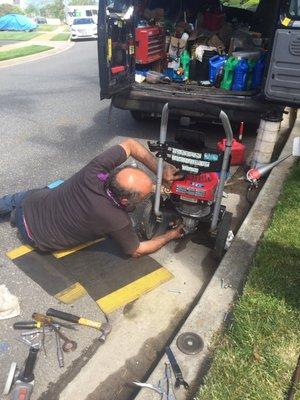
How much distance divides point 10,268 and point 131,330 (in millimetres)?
1315

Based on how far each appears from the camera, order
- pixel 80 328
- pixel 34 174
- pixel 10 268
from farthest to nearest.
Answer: pixel 34 174 → pixel 10 268 → pixel 80 328

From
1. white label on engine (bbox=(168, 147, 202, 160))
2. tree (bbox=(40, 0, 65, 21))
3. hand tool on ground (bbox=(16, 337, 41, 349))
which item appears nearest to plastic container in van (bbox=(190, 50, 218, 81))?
white label on engine (bbox=(168, 147, 202, 160))

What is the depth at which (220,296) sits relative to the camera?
2979mm

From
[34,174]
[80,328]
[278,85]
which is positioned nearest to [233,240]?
[80,328]

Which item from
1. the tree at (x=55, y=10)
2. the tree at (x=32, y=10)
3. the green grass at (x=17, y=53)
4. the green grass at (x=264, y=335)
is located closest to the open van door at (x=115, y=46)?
the green grass at (x=264, y=335)

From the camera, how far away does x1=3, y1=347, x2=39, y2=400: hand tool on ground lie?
2.33m

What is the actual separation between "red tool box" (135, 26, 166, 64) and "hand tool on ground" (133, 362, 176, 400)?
5262 millimetres

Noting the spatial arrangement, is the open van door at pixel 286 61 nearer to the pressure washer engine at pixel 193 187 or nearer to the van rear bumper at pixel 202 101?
the van rear bumper at pixel 202 101

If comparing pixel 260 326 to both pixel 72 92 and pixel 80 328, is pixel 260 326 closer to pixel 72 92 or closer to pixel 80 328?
pixel 80 328

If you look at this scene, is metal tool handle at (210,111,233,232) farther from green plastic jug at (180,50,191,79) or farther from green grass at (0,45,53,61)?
green grass at (0,45,53,61)

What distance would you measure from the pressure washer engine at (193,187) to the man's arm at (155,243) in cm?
10

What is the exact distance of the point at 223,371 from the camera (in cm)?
235

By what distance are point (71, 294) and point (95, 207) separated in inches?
29.7

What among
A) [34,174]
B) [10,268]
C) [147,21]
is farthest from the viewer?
[147,21]
